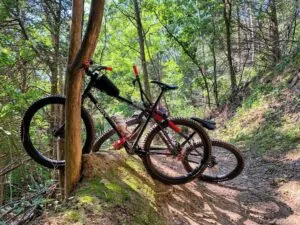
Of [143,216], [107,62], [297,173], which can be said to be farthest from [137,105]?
[107,62]

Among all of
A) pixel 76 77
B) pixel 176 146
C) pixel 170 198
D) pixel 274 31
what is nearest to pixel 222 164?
pixel 176 146

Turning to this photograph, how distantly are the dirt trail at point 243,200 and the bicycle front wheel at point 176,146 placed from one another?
0.24m

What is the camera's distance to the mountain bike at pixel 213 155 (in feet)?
15.1

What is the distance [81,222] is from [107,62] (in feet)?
36.9

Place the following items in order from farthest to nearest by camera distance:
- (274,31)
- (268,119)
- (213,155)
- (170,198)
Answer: (274,31) < (268,119) < (213,155) < (170,198)

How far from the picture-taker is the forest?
3.97 metres

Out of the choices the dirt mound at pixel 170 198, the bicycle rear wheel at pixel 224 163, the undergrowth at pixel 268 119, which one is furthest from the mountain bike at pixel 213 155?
the undergrowth at pixel 268 119

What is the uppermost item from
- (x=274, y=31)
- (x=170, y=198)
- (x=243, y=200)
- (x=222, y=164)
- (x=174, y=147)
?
(x=274, y=31)

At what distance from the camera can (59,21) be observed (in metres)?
7.36

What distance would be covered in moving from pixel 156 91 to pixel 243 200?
13.9 m

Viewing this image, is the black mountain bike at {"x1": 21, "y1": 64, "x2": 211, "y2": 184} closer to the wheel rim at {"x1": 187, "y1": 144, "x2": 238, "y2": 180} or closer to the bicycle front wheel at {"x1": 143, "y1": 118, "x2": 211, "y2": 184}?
the bicycle front wheel at {"x1": 143, "y1": 118, "x2": 211, "y2": 184}

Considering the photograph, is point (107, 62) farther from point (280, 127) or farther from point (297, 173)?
point (297, 173)

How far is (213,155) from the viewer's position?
5.17 m

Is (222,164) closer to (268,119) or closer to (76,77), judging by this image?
(76,77)
